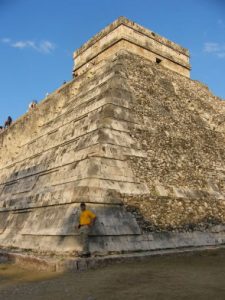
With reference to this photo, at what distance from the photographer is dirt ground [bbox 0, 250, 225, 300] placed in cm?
568

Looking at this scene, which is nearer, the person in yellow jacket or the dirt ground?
the dirt ground

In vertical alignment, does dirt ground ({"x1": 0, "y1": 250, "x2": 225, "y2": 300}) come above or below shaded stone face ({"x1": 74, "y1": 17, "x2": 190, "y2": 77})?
below

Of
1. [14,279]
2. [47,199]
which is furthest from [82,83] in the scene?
[14,279]

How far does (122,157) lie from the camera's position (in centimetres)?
1071

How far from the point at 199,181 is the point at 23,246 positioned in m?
6.38

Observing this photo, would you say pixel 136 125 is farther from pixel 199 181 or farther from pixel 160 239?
pixel 160 239

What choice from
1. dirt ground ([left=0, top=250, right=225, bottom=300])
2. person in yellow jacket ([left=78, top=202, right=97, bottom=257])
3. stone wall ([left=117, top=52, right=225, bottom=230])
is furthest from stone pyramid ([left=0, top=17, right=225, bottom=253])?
dirt ground ([left=0, top=250, right=225, bottom=300])

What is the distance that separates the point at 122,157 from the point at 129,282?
4.76 meters

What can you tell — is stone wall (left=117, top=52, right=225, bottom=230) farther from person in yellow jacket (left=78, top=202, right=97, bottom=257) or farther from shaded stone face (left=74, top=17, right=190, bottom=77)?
person in yellow jacket (left=78, top=202, right=97, bottom=257)

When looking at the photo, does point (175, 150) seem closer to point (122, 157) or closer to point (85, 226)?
point (122, 157)

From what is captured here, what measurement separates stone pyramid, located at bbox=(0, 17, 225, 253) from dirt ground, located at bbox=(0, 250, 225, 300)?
3.37 ft

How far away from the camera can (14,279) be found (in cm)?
776

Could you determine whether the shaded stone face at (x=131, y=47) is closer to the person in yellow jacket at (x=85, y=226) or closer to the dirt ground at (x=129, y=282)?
the person in yellow jacket at (x=85, y=226)

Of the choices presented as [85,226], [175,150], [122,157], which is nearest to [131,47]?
[175,150]
